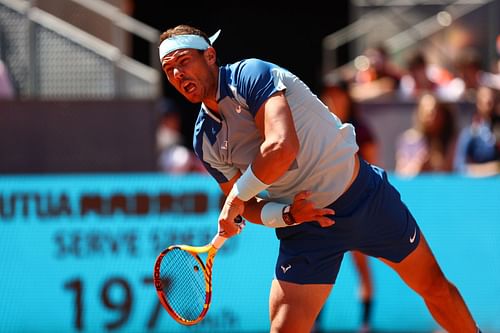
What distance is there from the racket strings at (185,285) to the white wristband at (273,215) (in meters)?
0.48

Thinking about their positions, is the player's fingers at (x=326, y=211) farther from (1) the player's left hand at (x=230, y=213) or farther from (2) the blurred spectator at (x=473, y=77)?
(2) the blurred spectator at (x=473, y=77)

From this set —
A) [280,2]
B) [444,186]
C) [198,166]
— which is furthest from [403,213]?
[280,2]

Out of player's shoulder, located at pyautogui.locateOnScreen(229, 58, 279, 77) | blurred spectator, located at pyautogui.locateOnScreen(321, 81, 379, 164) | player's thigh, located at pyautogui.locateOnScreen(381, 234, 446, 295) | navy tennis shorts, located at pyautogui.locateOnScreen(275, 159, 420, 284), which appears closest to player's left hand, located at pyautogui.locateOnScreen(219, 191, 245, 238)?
navy tennis shorts, located at pyautogui.locateOnScreen(275, 159, 420, 284)

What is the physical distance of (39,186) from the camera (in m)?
8.91

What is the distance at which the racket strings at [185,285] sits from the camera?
569cm

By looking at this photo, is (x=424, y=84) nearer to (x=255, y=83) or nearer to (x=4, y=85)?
(x=4, y=85)

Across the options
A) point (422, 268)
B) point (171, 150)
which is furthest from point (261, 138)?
point (171, 150)

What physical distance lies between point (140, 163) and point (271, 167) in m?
5.59

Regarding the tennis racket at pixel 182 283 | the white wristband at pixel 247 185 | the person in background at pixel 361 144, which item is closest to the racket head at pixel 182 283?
the tennis racket at pixel 182 283

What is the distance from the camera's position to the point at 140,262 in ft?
29.1

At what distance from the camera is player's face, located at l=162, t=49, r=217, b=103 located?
5.22 metres

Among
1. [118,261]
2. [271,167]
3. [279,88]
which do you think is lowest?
[118,261]

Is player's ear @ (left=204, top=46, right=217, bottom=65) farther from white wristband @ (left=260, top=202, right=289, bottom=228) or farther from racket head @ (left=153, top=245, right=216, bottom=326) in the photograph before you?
racket head @ (left=153, top=245, right=216, bottom=326)

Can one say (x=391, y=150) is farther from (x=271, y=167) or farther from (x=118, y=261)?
(x=271, y=167)
